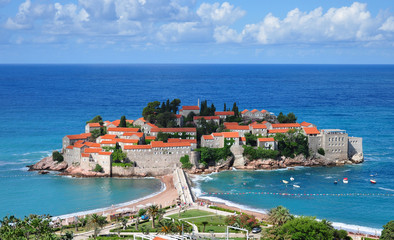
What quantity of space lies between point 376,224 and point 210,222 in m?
21.1

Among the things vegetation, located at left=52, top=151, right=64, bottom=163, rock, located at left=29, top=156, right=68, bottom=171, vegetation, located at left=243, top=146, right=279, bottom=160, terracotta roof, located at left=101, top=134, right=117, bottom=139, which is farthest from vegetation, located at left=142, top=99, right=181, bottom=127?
rock, located at left=29, top=156, right=68, bottom=171

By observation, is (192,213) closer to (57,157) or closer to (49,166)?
(57,157)

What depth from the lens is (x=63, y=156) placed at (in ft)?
286

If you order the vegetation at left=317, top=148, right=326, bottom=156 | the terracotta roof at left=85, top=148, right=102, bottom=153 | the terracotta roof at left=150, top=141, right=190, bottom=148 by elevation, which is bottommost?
the vegetation at left=317, top=148, right=326, bottom=156

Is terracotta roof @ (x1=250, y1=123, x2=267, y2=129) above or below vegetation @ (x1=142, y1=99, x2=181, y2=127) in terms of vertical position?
below

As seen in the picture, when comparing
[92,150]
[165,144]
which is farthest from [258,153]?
[92,150]

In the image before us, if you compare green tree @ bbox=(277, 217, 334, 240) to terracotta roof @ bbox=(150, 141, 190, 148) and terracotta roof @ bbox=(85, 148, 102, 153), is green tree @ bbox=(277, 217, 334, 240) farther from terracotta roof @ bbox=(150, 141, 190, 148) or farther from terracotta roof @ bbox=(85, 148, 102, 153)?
terracotta roof @ bbox=(85, 148, 102, 153)

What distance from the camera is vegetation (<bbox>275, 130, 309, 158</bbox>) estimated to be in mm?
87750

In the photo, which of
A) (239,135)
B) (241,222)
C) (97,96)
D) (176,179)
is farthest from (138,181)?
(97,96)

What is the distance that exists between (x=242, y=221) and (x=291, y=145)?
35.8 meters

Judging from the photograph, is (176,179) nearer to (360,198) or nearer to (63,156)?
(63,156)

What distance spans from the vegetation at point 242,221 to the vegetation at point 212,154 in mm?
28804

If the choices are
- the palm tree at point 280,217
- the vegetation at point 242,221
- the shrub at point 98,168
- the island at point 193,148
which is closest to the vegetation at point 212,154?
the island at point 193,148

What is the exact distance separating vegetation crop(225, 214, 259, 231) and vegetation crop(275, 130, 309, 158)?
3378cm
